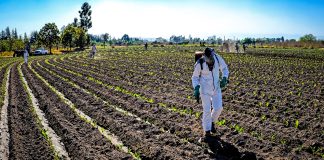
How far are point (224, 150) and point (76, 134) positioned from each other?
3393 millimetres

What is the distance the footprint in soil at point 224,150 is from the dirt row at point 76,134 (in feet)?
5.11

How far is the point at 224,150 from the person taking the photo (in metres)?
5.91

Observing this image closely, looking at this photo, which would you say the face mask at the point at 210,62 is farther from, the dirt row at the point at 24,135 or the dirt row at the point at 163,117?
the dirt row at the point at 24,135

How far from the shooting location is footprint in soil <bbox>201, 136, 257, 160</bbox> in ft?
18.3

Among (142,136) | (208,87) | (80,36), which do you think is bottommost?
(142,136)

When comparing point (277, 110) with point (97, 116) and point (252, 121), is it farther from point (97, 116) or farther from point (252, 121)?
point (97, 116)

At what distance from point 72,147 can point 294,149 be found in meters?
4.20

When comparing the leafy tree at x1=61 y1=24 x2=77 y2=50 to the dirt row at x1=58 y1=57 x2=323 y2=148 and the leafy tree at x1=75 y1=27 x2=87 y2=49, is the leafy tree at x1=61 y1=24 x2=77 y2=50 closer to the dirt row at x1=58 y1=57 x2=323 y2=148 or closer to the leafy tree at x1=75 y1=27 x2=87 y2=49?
the leafy tree at x1=75 y1=27 x2=87 y2=49

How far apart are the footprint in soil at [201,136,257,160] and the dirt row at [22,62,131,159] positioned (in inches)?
61.4

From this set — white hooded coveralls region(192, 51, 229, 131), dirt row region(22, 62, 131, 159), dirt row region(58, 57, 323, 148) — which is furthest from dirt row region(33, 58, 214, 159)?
dirt row region(58, 57, 323, 148)

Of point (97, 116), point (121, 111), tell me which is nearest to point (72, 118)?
point (97, 116)

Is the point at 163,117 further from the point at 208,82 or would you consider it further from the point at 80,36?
the point at 80,36

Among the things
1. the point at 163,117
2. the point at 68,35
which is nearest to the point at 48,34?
the point at 68,35

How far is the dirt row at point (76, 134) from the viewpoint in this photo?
242 inches
